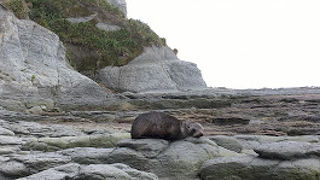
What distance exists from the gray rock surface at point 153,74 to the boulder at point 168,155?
84.2 ft

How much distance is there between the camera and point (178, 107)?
2500cm

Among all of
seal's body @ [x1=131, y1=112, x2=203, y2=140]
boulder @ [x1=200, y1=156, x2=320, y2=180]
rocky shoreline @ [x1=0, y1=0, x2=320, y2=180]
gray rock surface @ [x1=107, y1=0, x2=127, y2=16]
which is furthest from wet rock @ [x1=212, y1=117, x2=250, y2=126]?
gray rock surface @ [x1=107, y1=0, x2=127, y2=16]

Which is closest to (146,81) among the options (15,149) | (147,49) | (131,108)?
(147,49)

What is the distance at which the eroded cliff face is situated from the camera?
1019 inches

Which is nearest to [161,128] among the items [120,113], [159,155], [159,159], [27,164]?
[159,155]

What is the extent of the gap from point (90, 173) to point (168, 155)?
3084 millimetres

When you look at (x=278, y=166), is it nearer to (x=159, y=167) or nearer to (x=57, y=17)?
(x=159, y=167)

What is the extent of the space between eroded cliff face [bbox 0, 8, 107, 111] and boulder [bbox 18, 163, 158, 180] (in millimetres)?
15040

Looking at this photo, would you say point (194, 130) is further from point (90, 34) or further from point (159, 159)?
point (90, 34)

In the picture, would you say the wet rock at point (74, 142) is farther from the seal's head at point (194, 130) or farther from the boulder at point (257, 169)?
the boulder at point (257, 169)

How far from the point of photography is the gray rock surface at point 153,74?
39312 millimetres

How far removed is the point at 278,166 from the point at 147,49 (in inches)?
1388

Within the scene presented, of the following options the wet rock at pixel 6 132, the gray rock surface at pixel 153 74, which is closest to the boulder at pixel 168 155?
the wet rock at pixel 6 132

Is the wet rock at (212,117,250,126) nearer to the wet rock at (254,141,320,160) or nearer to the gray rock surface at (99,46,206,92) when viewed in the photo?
the wet rock at (254,141,320,160)
